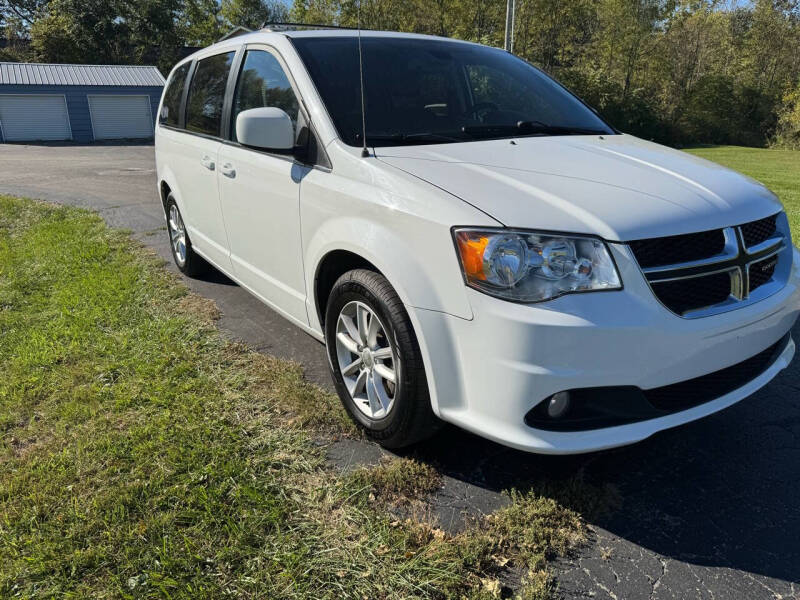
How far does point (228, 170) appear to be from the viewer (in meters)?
3.85

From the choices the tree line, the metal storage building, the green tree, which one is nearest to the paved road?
the metal storage building

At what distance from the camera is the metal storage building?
28.6 m

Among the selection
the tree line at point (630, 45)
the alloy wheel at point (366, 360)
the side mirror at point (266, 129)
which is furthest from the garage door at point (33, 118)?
the alloy wheel at point (366, 360)

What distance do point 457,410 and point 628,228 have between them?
0.91 m

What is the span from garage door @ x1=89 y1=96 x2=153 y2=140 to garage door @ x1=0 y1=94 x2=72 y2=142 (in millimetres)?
1309

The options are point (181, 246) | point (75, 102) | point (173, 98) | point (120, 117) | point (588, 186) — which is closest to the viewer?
point (588, 186)

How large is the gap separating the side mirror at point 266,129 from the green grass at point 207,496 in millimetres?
1342

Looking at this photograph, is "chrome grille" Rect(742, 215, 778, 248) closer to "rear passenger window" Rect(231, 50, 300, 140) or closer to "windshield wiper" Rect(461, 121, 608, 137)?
"windshield wiper" Rect(461, 121, 608, 137)

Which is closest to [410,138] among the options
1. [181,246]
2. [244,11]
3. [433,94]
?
[433,94]

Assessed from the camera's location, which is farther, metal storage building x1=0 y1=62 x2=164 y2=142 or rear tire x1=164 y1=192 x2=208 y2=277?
metal storage building x1=0 y1=62 x2=164 y2=142

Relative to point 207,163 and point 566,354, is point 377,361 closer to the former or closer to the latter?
point 566,354

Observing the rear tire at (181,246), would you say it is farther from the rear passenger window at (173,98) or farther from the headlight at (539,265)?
the headlight at (539,265)

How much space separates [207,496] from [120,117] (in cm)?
3274

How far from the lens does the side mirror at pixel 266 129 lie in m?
2.91
